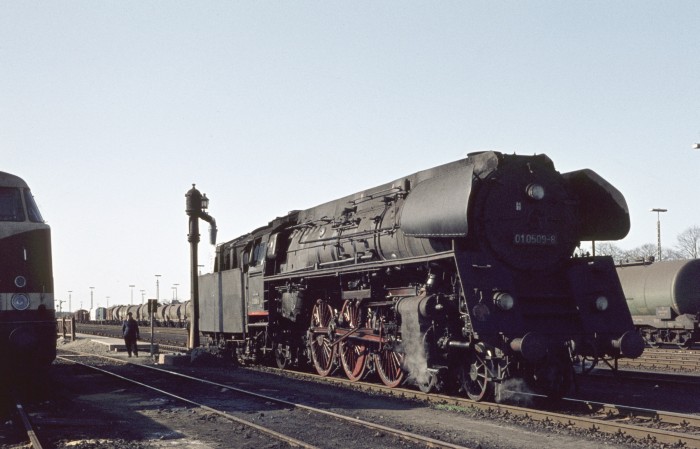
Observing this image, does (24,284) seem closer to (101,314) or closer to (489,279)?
(489,279)

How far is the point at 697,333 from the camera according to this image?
75.2 ft

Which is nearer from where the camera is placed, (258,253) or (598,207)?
(598,207)

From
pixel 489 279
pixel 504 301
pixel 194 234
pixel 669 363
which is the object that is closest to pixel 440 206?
pixel 489 279

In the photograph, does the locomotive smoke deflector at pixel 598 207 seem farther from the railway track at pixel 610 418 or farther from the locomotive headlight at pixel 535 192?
the railway track at pixel 610 418

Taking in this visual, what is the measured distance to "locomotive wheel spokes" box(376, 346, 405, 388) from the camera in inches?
509

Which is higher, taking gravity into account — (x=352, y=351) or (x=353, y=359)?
(x=352, y=351)

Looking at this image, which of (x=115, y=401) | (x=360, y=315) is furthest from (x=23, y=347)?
(x=360, y=315)

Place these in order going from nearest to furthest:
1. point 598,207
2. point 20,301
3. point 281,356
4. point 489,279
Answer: point 489,279, point 20,301, point 598,207, point 281,356

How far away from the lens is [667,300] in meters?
23.0

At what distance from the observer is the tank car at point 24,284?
10727 millimetres

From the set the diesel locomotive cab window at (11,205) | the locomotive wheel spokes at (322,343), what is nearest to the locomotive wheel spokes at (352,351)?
the locomotive wheel spokes at (322,343)

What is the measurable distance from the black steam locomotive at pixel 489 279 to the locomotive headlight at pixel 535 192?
0.06ft

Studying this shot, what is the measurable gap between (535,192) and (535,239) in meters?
0.72

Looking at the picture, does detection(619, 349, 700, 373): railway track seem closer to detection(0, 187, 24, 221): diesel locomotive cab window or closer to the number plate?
the number plate
